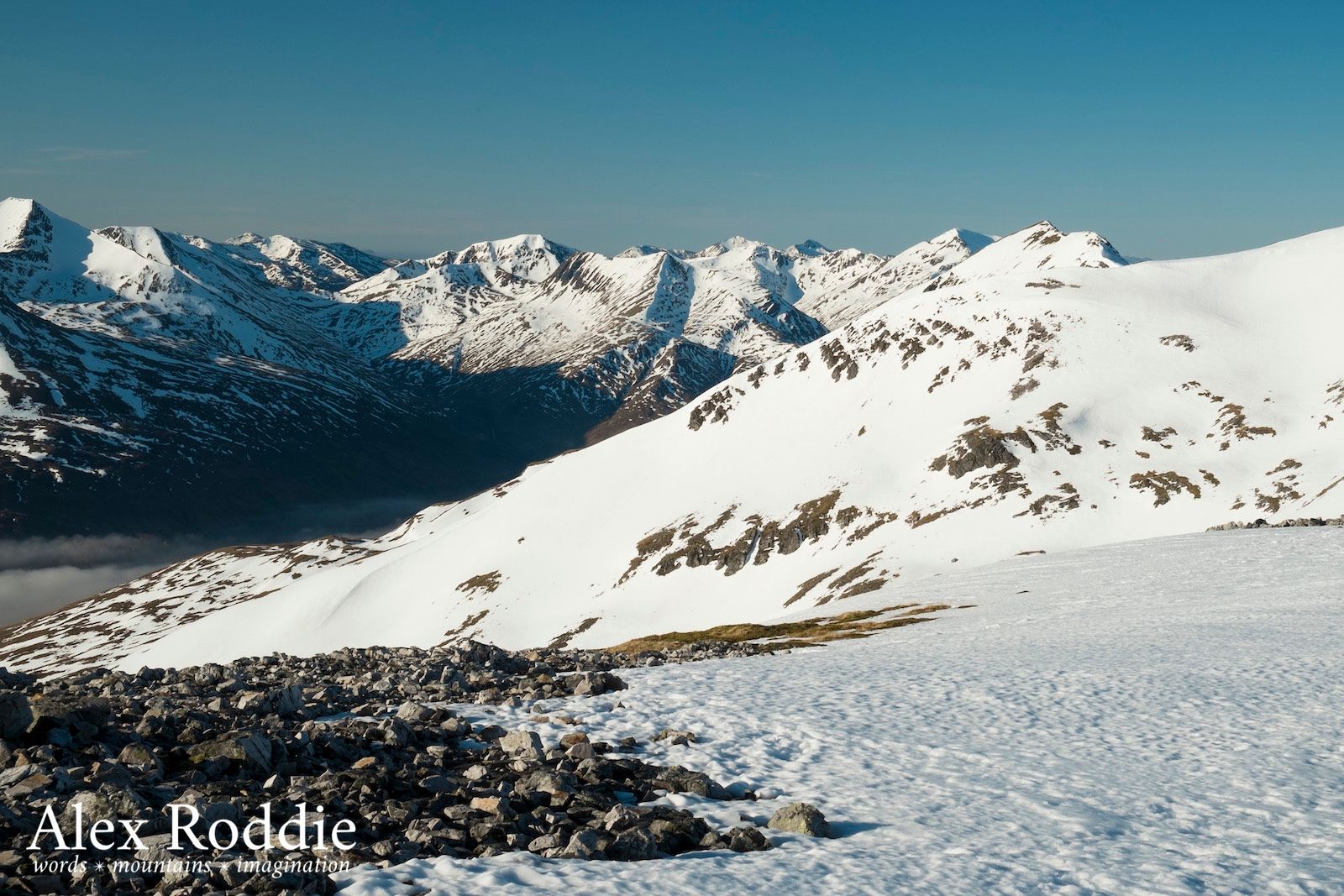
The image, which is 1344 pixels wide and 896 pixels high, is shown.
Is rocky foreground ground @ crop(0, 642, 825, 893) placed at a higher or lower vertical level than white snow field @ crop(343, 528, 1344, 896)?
higher

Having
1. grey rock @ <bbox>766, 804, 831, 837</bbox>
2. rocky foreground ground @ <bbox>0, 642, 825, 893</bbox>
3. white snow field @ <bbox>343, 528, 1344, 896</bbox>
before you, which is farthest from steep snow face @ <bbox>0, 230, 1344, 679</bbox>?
grey rock @ <bbox>766, 804, 831, 837</bbox>

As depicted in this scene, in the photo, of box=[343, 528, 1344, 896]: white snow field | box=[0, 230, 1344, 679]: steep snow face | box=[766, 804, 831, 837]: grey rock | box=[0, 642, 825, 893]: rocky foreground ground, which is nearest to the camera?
box=[0, 642, 825, 893]: rocky foreground ground

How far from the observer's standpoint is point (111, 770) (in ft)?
47.0

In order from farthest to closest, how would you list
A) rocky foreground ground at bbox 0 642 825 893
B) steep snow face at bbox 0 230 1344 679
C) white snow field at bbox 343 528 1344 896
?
1. steep snow face at bbox 0 230 1344 679
2. white snow field at bbox 343 528 1344 896
3. rocky foreground ground at bbox 0 642 825 893

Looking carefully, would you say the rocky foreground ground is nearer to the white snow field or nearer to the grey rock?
the grey rock

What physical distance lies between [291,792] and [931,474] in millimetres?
136148

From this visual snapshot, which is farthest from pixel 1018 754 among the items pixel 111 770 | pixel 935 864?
pixel 111 770

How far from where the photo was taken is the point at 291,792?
1466 cm

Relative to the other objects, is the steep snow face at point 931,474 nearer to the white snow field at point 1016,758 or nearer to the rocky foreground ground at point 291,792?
the white snow field at point 1016,758

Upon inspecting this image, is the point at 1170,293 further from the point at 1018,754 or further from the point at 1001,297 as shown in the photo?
the point at 1018,754

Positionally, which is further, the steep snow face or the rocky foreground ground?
the steep snow face

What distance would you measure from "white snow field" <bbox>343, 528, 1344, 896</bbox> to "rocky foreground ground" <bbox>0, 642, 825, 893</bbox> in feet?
2.60

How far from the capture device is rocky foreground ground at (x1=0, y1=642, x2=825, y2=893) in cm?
1220

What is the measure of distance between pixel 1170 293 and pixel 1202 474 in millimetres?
75045
